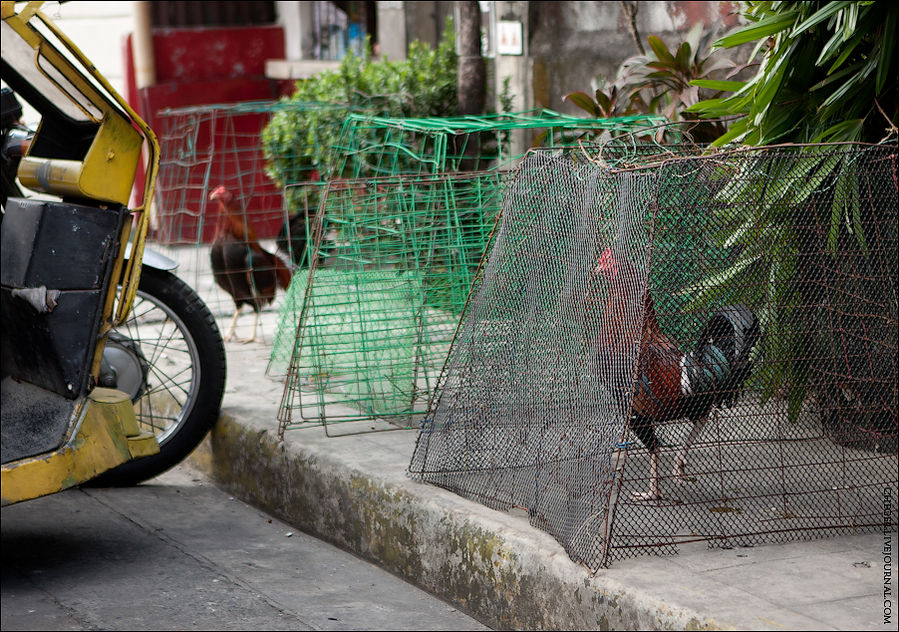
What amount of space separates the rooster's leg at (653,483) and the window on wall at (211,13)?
9.79 metres

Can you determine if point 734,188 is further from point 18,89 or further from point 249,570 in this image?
point 18,89

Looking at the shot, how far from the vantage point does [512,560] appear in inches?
143

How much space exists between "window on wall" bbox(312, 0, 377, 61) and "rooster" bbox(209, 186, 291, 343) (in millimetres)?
4510

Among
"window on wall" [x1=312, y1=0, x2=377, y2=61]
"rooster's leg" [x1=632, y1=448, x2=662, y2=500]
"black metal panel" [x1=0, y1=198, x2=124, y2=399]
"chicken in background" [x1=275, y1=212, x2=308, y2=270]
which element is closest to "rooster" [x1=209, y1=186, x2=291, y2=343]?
"chicken in background" [x1=275, y1=212, x2=308, y2=270]

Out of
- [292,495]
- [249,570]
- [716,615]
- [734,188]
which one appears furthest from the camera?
[292,495]

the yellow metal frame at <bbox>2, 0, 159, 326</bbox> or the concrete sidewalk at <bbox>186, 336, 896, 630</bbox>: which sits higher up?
the yellow metal frame at <bbox>2, 0, 159, 326</bbox>

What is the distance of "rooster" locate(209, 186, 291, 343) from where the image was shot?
717 cm

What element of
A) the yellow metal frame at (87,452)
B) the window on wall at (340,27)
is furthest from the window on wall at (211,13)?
the yellow metal frame at (87,452)

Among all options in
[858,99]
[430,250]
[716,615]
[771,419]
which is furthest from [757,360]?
[430,250]

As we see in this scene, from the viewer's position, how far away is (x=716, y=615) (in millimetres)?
3010

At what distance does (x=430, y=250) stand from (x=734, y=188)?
183 cm

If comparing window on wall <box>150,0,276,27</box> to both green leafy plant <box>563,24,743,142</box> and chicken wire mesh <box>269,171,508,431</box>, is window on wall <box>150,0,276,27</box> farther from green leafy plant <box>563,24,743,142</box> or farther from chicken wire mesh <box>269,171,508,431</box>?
chicken wire mesh <box>269,171,508,431</box>

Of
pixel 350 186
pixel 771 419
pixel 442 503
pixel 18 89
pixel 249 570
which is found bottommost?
pixel 249 570

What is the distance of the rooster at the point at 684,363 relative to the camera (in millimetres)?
3535
